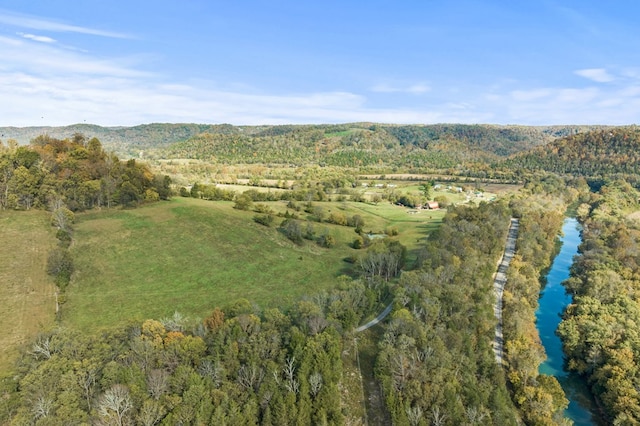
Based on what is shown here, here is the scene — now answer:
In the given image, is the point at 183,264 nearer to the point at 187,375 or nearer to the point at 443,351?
the point at 187,375

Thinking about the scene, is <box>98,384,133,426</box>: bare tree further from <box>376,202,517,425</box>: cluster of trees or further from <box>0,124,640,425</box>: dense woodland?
<box>376,202,517,425</box>: cluster of trees

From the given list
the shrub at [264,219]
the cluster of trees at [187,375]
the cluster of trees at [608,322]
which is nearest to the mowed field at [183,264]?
the shrub at [264,219]

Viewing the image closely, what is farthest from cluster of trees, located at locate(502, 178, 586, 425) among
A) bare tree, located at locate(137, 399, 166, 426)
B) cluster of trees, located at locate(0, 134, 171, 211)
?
cluster of trees, located at locate(0, 134, 171, 211)

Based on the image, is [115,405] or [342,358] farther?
[342,358]

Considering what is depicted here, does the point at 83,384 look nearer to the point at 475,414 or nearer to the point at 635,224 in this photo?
the point at 475,414

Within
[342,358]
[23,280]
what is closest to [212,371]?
[342,358]
